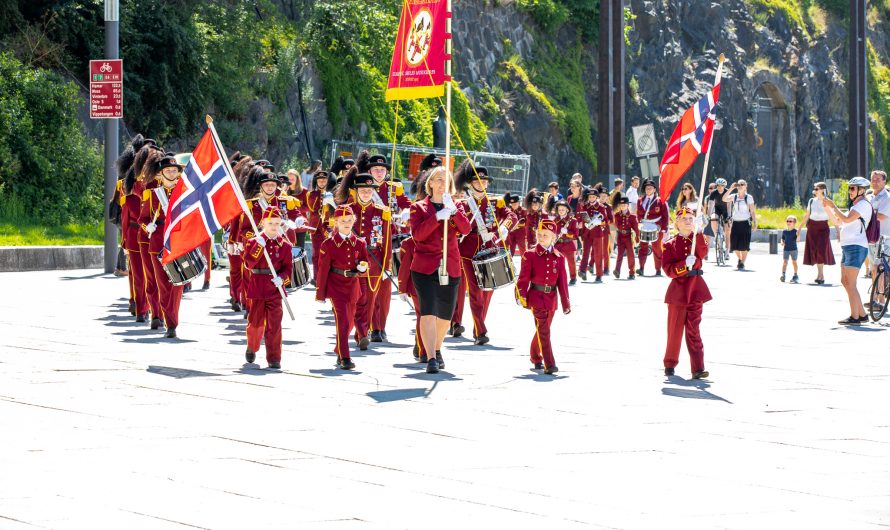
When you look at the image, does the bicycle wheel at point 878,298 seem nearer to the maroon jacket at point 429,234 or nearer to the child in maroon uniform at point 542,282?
the child in maroon uniform at point 542,282

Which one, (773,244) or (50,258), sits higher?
(773,244)

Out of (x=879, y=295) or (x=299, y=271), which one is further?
(x=879, y=295)

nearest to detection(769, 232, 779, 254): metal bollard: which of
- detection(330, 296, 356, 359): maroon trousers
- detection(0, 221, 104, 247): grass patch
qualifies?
detection(0, 221, 104, 247): grass patch

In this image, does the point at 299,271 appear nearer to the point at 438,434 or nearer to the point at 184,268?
the point at 184,268

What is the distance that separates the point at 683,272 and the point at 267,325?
350 cm

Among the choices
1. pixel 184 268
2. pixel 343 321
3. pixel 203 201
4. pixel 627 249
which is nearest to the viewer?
pixel 343 321

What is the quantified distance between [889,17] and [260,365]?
6189 cm

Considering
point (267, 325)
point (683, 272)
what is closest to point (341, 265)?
point (267, 325)

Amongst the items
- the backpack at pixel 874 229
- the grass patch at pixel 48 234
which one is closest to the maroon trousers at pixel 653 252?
the backpack at pixel 874 229

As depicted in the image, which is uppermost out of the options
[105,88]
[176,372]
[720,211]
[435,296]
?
[105,88]

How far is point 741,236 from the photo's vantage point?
28.4m

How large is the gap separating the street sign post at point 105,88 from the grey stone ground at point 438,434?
855 cm

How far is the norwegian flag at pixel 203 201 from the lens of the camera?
12.6m

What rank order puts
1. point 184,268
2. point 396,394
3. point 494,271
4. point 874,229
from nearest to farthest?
1. point 396,394
2. point 494,271
3. point 184,268
4. point 874,229
